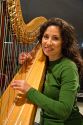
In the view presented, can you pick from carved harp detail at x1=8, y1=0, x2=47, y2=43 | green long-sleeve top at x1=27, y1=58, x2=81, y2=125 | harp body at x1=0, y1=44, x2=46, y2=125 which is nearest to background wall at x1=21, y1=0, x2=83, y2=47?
carved harp detail at x1=8, y1=0, x2=47, y2=43

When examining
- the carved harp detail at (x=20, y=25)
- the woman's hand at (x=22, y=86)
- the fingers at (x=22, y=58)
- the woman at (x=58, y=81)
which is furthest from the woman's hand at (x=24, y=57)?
the woman's hand at (x=22, y=86)

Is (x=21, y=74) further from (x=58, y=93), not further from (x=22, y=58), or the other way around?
(x=58, y=93)

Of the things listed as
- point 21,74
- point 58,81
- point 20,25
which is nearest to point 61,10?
point 21,74

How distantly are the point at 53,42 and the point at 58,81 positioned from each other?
203 millimetres

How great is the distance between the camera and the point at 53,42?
1377 millimetres

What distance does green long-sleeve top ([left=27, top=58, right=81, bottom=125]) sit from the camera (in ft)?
3.88

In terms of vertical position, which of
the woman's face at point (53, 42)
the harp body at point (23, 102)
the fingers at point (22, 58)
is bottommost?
the harp body at point (23, 102)

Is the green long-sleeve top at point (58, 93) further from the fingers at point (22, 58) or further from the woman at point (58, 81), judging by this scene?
the fingers at point (22, 58)

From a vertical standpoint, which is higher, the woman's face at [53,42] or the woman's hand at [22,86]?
the woman's face at [53,42]

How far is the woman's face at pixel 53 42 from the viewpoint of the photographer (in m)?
1.38

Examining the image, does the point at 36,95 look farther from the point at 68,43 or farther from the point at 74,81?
the point at 68,43

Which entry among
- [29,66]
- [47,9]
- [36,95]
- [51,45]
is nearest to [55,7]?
[47,9]

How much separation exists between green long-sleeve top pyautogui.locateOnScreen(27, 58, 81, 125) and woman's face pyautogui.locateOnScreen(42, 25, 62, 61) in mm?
37

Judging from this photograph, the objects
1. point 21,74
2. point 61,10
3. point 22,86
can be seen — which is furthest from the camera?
point 61,10
